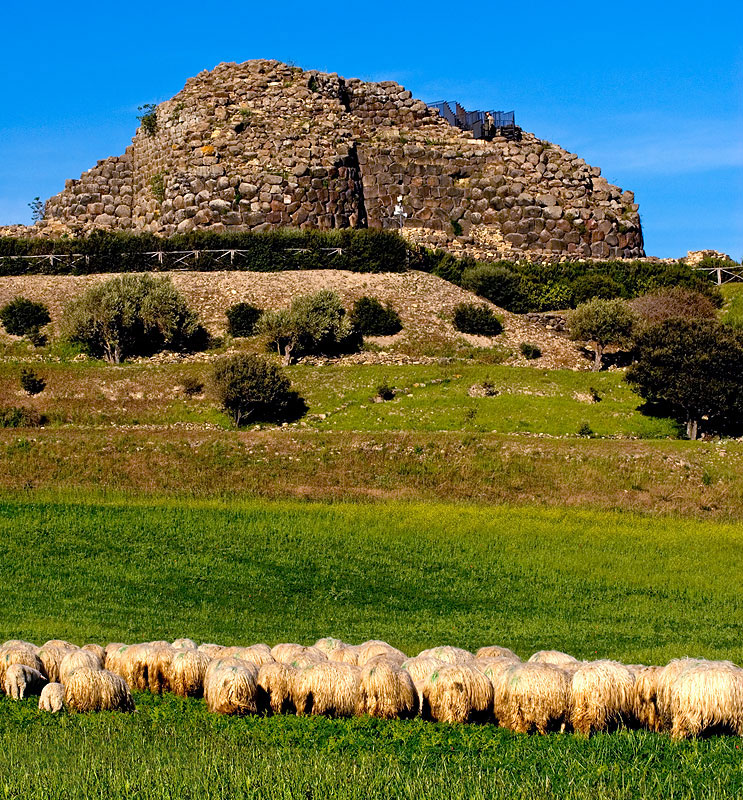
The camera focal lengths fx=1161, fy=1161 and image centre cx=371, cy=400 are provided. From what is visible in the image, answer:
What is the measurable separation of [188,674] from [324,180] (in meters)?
52.7

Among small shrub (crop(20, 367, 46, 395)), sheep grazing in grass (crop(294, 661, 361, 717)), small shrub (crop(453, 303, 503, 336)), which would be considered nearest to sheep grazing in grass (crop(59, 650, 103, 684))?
sheep grazing in grass (crop(294, 661, 361, 717))

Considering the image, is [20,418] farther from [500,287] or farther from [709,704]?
[709,704]

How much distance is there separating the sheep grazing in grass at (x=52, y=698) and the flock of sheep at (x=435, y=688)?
0.02 m

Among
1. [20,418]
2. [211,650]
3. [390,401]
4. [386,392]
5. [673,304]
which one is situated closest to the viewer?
[211,650]

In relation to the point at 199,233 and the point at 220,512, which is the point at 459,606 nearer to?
the point at 220,512

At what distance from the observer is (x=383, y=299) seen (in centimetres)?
5656

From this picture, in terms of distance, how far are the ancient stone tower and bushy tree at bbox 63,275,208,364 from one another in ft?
36.8

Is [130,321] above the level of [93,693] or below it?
above

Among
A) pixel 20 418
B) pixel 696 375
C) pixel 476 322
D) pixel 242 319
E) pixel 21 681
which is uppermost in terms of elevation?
pixel 242 319

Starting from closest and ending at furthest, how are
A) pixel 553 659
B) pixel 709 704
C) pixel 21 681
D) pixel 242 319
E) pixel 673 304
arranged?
1. pixel 709 704
2. pixel 21 681
3. pixel 553 659
4. pixel 242 319
5. pixel 673 304

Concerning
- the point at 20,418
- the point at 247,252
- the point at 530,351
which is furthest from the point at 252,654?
the point at 247,252

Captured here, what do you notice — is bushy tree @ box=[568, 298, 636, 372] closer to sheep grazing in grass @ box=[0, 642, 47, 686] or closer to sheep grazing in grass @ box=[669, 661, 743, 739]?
sheep grazing in grass @ box=[669, 661, 743, 739]

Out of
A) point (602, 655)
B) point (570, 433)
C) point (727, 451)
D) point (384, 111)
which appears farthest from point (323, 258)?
point (602, 655)

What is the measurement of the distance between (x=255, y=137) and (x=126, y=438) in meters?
31.7
